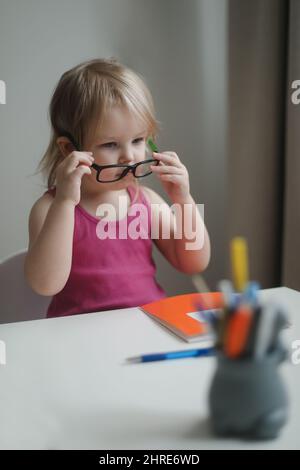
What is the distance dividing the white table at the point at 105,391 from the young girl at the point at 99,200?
0.18 metres

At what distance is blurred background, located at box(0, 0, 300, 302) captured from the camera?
1394 mm

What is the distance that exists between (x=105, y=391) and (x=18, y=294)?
0.53 metres

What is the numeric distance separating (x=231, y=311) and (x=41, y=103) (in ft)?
3.88

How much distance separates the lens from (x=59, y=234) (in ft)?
2.78

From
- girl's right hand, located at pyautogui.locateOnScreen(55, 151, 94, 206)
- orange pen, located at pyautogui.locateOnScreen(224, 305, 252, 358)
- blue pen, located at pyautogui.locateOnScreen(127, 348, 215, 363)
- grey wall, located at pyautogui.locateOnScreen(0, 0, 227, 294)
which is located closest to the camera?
orange pen, located at pyautogui.locateOnScreen(224, 305, 252, 358)

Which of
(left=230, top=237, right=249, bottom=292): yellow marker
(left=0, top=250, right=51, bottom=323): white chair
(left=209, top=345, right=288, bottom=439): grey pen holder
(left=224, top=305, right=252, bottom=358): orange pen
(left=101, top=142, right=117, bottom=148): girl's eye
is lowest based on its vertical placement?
(left=0, top=250, right=51, bottom=323): white chair

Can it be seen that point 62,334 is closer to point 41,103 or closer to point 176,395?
point 176,395

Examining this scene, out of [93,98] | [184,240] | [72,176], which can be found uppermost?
[93,98]

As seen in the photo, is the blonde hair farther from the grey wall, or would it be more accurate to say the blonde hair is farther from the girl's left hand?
the grey wall

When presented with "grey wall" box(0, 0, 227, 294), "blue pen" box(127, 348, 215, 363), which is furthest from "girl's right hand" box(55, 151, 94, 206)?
"grey wall" box(0, 0, 227, 294)

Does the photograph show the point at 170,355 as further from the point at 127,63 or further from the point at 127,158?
the point at 127,63

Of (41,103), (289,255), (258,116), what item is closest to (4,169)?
(41,103)

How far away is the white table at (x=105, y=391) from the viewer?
1.44 ft

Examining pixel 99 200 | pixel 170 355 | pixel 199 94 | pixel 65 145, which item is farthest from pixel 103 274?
pixel 199 94
